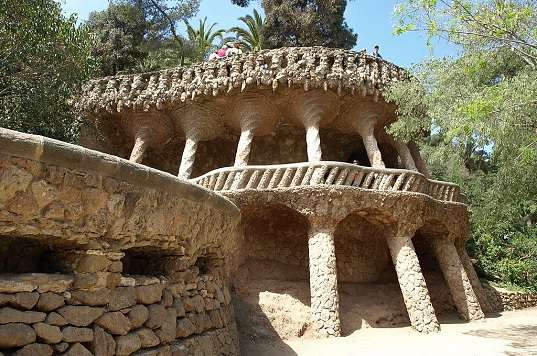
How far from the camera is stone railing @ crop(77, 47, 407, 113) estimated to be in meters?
11.3

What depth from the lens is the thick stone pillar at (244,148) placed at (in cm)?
1101

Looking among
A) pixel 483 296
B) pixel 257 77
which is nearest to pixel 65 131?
pixel 257 77

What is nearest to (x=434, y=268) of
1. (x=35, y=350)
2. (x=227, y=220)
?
(x=227, y=220)

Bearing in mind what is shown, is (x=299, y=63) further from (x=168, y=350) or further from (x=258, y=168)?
(x=168, y=350)

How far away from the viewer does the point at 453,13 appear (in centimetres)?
743

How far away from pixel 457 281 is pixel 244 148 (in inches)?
239

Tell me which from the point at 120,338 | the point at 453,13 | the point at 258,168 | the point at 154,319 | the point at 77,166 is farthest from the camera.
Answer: the point at 258,168

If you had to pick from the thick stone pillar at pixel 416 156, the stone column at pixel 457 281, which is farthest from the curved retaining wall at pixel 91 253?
the thick stone pillar at pixel 416 156

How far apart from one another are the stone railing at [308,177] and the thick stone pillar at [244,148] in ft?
3.75

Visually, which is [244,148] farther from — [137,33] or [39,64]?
[137,33]

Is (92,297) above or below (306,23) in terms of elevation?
below

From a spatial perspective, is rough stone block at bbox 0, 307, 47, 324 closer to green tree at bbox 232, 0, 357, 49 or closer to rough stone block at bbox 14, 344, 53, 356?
rough stone block at bbox 14, 344, 53, 356

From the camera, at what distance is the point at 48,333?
2824 mm

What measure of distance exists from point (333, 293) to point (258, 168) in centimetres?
301
